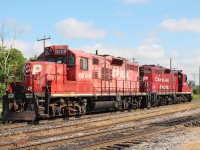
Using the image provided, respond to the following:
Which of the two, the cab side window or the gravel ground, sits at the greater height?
the cab side window

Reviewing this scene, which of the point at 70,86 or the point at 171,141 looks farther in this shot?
the point at 70,86

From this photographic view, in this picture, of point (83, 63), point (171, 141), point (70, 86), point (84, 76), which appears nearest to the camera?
point (171, 141)

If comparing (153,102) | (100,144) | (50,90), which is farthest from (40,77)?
(153,102)

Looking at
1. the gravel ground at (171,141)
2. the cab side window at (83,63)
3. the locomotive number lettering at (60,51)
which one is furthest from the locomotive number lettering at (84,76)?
the gravel ground at (171,141)

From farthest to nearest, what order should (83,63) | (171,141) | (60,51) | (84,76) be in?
(84,76) < (83,63) < (60,51) < (171,141)

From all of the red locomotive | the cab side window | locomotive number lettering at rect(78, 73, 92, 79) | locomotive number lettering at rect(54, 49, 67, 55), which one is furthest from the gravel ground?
locomotive number lettering at rect(54, 49, 67, 55)

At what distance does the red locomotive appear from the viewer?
648 inches

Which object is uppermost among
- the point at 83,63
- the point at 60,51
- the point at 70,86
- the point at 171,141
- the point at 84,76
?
the point at 60,51

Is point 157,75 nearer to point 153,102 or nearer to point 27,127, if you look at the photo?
point 153,102

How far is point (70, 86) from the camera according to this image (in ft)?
60.0

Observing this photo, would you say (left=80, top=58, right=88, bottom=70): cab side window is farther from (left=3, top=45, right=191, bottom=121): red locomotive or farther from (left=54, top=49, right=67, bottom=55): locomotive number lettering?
(left=54, top=49, right=67, bottom=55): locomotive number lettering

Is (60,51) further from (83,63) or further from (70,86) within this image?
(70,86)

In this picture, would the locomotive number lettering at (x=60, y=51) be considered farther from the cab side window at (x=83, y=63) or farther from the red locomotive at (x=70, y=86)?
the cab side window at (x=83, y=63)

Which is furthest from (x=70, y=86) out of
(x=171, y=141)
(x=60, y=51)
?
(x=171, y=141)
